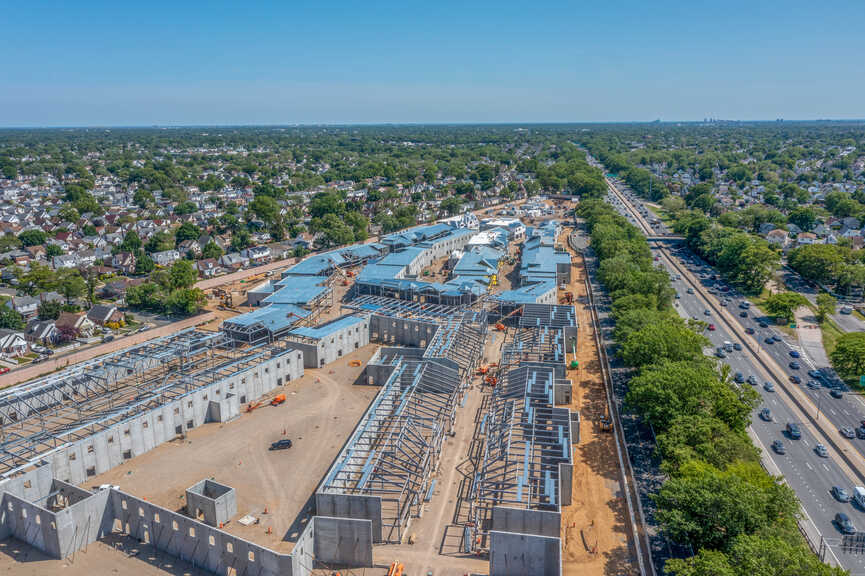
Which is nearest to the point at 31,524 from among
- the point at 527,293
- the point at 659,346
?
the point at 659,346

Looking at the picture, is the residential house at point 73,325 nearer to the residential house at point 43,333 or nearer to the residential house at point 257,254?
the residential house at point 43,333

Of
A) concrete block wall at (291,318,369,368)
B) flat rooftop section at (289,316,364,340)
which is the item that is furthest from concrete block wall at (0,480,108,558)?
flat rooftop section at (289,316,364,340)

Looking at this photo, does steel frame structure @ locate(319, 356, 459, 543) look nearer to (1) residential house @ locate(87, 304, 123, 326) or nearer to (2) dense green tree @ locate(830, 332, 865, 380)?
(2) dense green tree @ locate(830, 332, 865, 380)

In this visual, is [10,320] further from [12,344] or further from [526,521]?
[526,521]

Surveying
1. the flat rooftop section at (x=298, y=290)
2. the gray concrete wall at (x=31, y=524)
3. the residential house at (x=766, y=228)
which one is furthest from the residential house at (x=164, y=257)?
the residential house at (x=766, y=228)

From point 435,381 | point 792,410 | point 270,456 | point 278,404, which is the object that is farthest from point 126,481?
point 792,410

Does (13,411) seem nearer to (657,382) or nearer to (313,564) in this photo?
(313,564)
